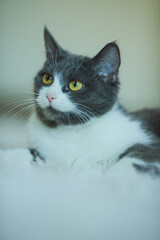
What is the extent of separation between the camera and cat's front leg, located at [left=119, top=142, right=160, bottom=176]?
2.41 feet

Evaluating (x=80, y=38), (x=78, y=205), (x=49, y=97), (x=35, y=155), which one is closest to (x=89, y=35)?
(x=80, y=38)

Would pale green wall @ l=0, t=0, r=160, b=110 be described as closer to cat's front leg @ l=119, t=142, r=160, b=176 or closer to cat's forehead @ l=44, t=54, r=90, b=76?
cat's forehead @ l=44, t=54, r=90, b=76

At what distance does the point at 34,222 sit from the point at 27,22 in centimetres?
105

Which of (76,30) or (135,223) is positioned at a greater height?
(76,30)

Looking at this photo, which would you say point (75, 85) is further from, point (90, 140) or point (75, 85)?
point (90, 140)

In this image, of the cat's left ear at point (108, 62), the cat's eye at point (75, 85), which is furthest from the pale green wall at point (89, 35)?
the cat's eye at point (75, 85)

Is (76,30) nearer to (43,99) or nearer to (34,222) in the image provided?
(43,99)

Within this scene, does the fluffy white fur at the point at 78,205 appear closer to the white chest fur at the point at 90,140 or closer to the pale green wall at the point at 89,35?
the white chest fur at the point at 90,140

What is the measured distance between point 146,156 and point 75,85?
0.37 metres

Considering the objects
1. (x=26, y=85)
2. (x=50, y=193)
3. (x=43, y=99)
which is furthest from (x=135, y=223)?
Result: (x=26, y=85)

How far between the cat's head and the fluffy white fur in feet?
0.80

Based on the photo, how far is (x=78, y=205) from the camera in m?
0.55

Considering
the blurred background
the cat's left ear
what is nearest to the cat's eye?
the cat's left ear

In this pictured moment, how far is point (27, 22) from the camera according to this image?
120 cm
